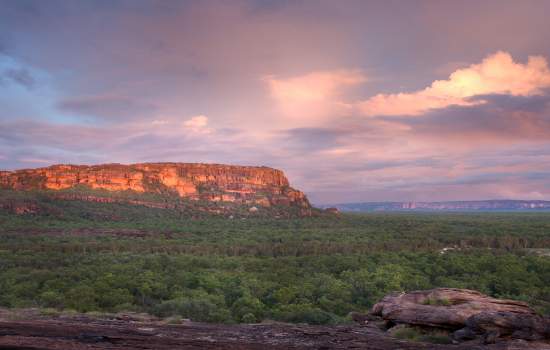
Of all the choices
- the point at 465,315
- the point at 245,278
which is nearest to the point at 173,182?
the point at 245,278

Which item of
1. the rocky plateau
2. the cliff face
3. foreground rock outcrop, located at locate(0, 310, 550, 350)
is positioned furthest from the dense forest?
the cliff face

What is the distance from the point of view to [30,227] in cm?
7850

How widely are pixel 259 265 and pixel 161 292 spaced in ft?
50.1

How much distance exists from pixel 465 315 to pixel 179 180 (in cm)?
15696

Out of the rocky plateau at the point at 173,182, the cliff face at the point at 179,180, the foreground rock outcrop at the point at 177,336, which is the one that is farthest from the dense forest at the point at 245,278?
the cliff face at the point at 179,180

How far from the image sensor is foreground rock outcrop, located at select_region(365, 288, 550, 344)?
542 inches

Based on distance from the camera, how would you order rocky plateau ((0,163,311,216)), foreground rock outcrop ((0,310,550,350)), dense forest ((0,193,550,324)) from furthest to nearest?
rocky plateau ((0,163,311,216)) → dense forest ((0,193,550,324)) → foreground rock outcrop ((0,310,550,350))

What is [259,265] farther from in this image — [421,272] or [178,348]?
[178,348]

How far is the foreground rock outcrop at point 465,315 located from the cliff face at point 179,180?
135 meters

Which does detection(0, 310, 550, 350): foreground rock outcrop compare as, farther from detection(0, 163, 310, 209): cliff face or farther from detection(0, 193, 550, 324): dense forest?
detection(0, 163, 310, 209): cliff face

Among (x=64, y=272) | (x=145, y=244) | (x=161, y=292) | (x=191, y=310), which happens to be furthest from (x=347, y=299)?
(x=145, y=244)

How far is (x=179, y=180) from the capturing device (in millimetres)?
165125

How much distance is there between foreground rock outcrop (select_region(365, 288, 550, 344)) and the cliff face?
134741 millimetres

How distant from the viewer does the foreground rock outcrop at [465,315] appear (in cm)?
1377
